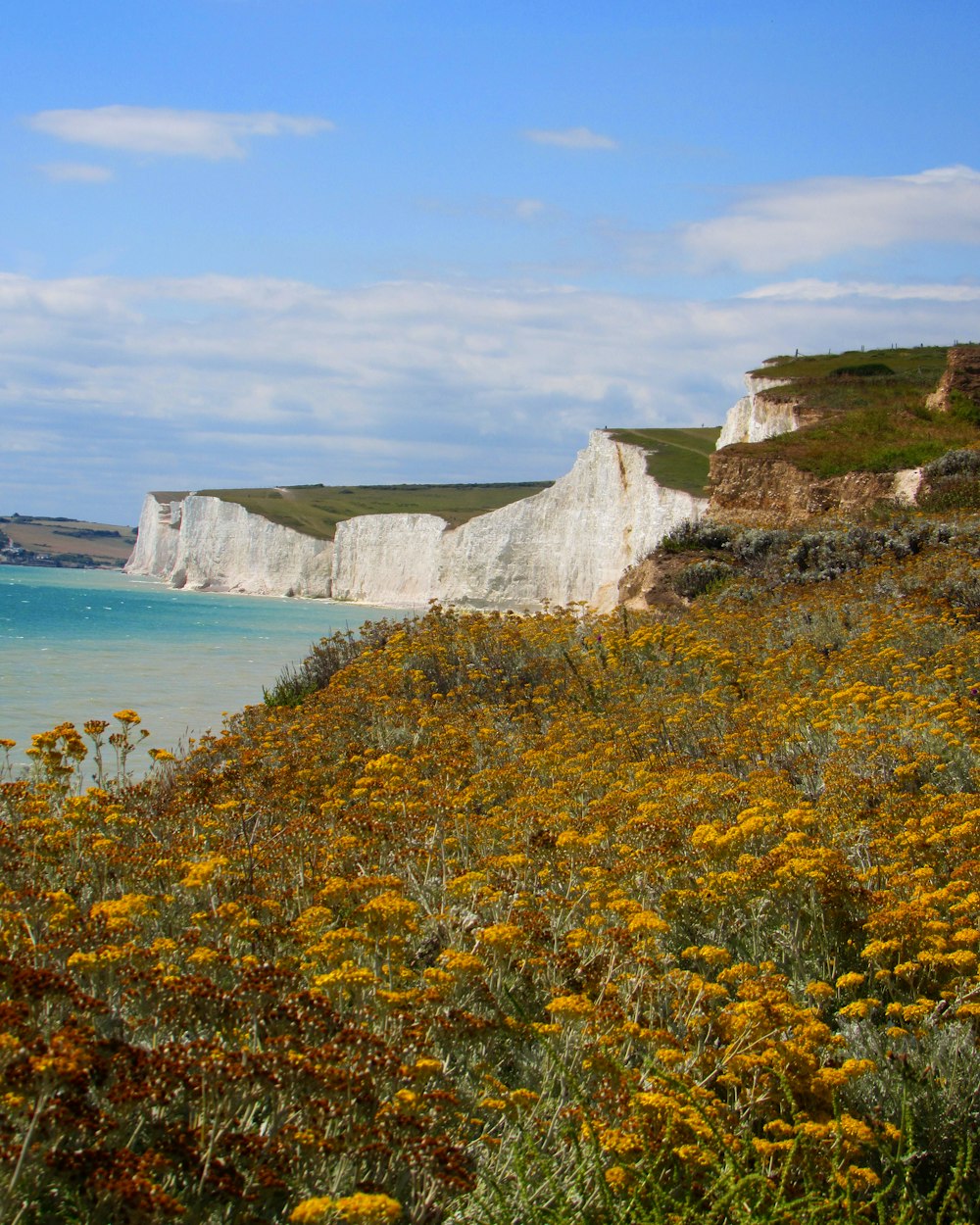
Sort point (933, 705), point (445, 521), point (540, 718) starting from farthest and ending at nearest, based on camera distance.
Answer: point (445, 521), point (540, 718), point (933, 705)

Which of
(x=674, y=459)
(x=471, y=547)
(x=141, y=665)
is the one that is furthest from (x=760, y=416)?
(x=471, y=547)

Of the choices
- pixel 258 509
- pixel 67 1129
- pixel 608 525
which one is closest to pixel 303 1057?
pixel 67 1129

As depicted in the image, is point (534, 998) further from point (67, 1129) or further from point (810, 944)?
point (67, 1129)

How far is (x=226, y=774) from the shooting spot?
7.23 metres

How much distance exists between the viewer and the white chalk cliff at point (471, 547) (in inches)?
2181

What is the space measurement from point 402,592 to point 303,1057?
8093cm

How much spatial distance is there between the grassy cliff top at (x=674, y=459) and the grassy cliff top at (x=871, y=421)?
7.43m

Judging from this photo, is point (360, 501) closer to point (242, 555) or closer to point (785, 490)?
point (242, 555)

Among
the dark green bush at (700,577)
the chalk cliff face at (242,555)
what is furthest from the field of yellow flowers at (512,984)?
the chalk cliff face at (242,555)

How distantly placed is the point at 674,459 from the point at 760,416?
1456 cm

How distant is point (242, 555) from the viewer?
10231cm

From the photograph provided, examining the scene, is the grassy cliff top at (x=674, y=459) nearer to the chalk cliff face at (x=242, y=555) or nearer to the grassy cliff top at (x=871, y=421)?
the grassy cliff top at (x=871, y=421)

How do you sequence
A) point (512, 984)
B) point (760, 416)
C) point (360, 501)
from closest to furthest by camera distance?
point (512, 984), point (760, 416), point (360, 501)

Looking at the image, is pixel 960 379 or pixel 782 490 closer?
pixel 782 490
